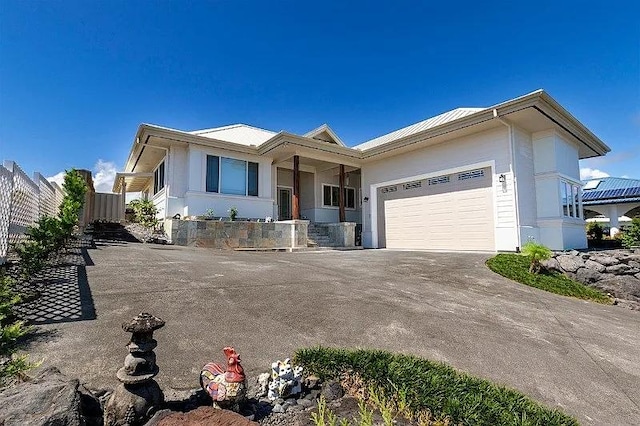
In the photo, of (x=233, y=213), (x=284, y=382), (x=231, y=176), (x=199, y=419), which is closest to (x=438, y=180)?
(x=233, y=213)

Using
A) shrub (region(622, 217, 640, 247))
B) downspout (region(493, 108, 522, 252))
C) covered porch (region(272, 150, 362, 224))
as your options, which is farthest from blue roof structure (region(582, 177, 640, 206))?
covered porch (region(272, 150, 362, 224))

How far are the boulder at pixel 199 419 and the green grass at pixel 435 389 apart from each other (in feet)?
3.16

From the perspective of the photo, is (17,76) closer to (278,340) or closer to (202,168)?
(202,168)

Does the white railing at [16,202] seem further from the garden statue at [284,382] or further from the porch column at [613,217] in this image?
the porch column at [613,217]

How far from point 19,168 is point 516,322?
7.97 meters

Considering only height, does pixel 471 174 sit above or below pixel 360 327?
above

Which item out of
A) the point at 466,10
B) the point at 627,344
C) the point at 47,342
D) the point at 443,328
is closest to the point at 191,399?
the point at 47,342

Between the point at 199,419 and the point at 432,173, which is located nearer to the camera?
the point at 199,419

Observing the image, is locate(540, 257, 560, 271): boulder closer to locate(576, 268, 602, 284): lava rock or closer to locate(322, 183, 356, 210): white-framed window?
locate(576, 268, 602, 284): lava rock

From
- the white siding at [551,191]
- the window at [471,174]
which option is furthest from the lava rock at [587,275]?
the window at [471,174]

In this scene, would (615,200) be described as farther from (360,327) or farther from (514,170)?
(360,327)

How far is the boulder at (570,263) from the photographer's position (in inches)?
302

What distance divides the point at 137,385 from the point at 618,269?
9.93 metres

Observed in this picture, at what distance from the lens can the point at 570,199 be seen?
11.4m
